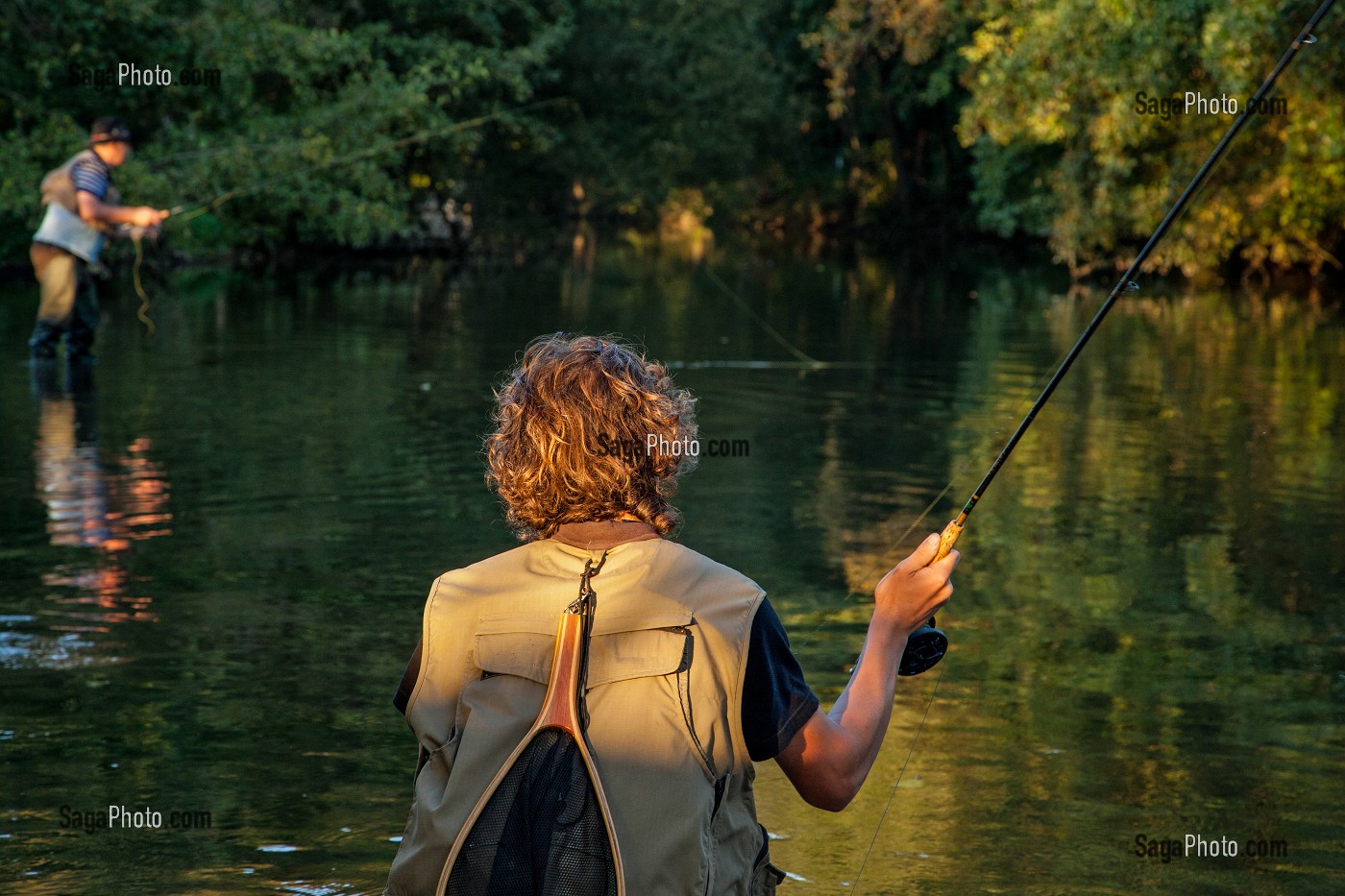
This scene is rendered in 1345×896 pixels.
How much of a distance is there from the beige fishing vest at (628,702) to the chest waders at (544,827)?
0.10 ft

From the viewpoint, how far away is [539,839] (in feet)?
7.67

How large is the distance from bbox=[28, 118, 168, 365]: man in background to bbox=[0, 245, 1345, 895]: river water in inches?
22.6

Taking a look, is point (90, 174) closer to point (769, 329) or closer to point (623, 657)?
point (769, 329)

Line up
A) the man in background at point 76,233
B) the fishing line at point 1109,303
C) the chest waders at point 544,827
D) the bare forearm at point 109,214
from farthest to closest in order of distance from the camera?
the man in background at point 76,233 < the bare forearm at point 109,214 < the fishing line at point 1109,303 < the chest waders at point 544,827

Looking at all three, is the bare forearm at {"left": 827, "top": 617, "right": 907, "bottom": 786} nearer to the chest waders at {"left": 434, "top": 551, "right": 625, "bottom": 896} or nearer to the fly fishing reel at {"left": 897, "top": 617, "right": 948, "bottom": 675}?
the fly fishing reel at {"left": 897, "top": 617, "right": 948, "bottom": 675}

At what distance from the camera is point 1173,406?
1309cm

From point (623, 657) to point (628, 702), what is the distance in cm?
6

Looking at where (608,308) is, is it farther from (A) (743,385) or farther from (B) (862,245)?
(B) (862,245)

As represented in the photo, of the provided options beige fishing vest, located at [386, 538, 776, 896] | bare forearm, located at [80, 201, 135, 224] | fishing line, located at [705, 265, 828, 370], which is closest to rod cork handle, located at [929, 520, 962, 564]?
beige fishing vest, located at [386, 538, 776, 896]

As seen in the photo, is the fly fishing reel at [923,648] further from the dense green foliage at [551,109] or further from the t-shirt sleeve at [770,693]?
the dense green foliage at [551,109]

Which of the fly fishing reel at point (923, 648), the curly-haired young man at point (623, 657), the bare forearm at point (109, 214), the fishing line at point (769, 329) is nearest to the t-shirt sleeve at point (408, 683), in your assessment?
the curly-haired young man at point (623, 657)

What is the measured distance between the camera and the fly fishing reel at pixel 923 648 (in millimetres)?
2996

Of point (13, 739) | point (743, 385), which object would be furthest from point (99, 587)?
point (743, 385)

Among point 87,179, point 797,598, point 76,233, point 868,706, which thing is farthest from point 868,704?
point 76,233
